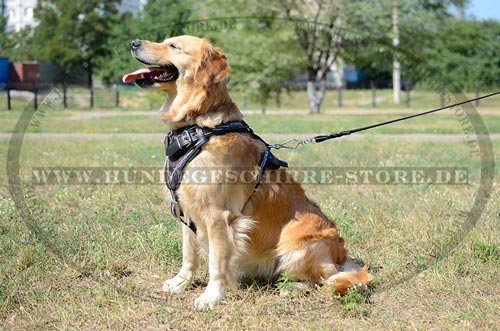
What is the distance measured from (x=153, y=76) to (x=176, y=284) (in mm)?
1657

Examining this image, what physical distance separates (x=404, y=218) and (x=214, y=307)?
288cm

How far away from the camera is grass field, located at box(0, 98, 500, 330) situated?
11.9 feet

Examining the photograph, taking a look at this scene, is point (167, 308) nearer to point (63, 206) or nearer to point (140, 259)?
point (140, 259)

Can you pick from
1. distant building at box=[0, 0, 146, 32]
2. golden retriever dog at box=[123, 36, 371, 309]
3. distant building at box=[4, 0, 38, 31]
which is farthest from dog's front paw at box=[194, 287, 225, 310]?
distant building at box=[4, 0, 38, 31]

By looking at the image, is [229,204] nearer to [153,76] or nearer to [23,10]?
[153,76]

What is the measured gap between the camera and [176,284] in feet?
13.9

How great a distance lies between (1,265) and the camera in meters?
4.36

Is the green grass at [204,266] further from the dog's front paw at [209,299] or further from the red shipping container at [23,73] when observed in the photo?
the red shipping container at [23,73]

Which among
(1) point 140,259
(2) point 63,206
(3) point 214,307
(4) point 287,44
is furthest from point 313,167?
(4) point 287,44

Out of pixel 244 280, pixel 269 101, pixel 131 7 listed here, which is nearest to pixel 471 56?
pixel 269 101

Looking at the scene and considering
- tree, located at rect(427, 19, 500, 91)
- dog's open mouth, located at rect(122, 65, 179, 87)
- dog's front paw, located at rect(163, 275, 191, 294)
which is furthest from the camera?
tree, located at rect(427, 19, 500, 91)

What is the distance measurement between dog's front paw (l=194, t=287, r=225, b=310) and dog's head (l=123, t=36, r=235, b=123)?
1.30 m

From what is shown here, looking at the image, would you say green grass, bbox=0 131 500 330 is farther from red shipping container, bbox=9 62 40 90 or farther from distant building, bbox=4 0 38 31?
distant building, bbox=4 0 38 31

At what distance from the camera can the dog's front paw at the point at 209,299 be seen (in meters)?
3.85
